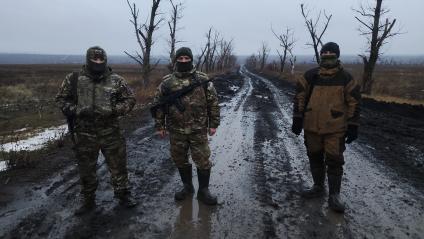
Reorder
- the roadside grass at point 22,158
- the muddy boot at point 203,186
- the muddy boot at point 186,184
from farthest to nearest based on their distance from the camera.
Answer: the roadside grass at point 22,158 < the muddy boot at point 186,184 < the muddy boot at point 203,186

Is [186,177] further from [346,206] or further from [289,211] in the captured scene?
[346,206]

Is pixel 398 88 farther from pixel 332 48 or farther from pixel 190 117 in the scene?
pixel 190 117

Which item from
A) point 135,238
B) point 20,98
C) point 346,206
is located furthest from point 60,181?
point 20,98

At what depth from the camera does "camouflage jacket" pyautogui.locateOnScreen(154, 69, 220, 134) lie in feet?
16.5

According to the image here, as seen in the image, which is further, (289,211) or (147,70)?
(147,70)

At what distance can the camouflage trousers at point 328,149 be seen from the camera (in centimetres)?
A: 493

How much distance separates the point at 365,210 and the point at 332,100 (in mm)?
1389

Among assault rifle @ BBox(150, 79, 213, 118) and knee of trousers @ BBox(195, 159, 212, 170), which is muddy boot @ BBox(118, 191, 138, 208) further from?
assault rifle @ BBox(150, 79, 213, 118)

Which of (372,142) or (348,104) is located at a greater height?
(348,104)

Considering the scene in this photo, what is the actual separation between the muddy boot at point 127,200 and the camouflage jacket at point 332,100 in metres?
2.37

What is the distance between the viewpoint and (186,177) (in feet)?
17.8

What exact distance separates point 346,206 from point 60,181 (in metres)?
4.03

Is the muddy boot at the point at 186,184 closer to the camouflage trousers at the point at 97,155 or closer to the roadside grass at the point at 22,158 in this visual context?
the camouflage trousers at the point at 97,155

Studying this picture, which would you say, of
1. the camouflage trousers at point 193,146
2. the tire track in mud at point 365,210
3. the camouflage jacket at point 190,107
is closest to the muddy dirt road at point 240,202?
the tire track in mud at point 365,210
